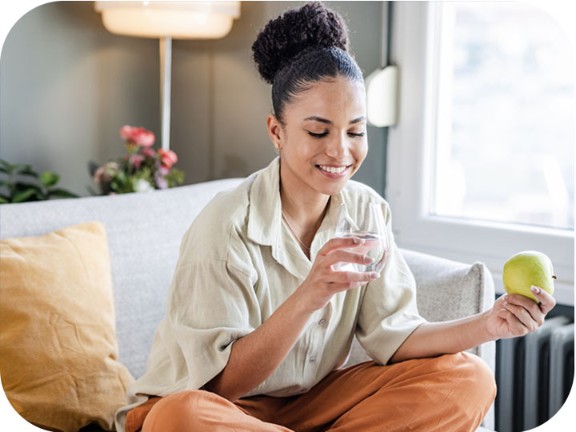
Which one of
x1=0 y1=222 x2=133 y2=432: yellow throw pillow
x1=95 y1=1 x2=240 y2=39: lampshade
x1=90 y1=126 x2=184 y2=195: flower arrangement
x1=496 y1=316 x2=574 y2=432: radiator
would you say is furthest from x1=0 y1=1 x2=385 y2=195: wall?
x1=0 y1=222 x2=133 y2=432: yellow throw pillow

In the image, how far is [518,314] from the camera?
1627 mm

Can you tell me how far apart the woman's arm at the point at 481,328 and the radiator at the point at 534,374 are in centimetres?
73

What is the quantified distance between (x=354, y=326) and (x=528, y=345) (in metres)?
0.75

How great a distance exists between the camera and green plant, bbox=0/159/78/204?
2961mm

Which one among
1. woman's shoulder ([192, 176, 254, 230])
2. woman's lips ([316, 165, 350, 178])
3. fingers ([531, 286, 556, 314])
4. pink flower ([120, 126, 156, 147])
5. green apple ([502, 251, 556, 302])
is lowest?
fingers ([531, 286, 556, 314])

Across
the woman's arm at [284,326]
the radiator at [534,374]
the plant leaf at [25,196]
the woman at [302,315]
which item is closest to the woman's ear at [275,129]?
the woman at [302,315]

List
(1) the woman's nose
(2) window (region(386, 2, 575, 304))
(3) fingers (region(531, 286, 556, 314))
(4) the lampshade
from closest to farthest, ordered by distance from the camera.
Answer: (3) fingers (region(531, 286, 556, 314)) → (1) the woman's nose → (2) window (region(386, 2, 575, 304)) → (4) the lampshade

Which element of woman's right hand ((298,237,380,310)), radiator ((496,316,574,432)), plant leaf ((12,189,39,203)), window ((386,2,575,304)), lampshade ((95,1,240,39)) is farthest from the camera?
lampshade ((95,1,240,39))

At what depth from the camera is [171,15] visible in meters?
3.04

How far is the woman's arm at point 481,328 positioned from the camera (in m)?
1.62

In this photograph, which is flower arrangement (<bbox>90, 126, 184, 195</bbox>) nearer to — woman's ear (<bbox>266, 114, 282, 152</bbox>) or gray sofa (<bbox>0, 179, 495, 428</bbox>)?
gray sofa (<bbox>0, 179, 495, 428</bbox>)

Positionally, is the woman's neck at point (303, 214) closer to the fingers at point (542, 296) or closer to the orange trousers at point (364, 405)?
the orange trousers at point (364, 405)

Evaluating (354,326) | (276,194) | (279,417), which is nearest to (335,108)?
(276,194)

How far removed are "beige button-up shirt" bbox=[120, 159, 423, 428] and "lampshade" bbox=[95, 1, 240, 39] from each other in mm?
1346
